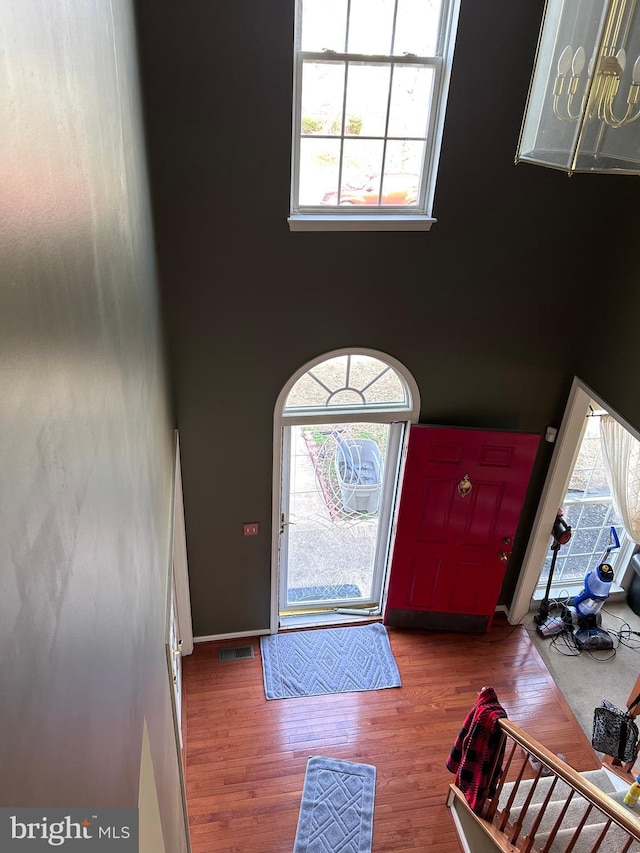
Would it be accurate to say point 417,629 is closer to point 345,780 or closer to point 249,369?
point 345,780

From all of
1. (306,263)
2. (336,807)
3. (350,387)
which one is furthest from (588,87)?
(336,807)

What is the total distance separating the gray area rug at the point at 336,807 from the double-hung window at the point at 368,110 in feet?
11.7

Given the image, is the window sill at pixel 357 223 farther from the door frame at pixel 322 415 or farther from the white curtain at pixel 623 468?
the white curtain at pixel 623 468

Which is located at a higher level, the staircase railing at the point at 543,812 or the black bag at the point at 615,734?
the staircase railing at the point at 543,812

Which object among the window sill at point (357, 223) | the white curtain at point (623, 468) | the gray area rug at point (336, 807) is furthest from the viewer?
the white curtain at point (623, 468)

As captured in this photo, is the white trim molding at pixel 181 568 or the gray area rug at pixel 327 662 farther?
the gray area rug at pixel 327 662

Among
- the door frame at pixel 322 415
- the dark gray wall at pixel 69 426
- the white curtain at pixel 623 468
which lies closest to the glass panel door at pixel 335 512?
the door frame at pixel 322 415

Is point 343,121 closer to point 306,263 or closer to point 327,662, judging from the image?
point 306,263

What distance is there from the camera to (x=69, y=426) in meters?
1.14

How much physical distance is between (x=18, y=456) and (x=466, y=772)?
11.9 feet

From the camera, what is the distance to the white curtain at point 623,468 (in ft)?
17.0

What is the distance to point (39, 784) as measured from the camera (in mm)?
916

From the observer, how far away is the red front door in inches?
180

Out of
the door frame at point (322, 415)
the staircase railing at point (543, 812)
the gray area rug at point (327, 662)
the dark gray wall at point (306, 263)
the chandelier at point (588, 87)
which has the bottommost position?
the gray area rug at point (327, 662)
